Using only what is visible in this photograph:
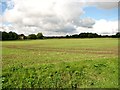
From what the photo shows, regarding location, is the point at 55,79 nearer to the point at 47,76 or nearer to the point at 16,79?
the point at 47,76

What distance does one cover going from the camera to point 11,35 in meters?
89.1

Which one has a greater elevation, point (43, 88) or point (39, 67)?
point (39, 67)

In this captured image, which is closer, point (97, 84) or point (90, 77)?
point (97, 84)

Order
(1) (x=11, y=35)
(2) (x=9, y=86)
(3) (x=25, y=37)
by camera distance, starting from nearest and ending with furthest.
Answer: (2) (x=9, y=86), (1) (x=11, y=35), (3) (x=25, y=37)

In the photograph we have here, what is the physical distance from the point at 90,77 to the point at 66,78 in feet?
4.48

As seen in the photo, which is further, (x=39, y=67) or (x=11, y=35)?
(x=11, y=35)

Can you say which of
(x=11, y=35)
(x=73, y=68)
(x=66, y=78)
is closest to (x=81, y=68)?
(x=73, y=68)

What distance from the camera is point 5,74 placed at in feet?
39.0

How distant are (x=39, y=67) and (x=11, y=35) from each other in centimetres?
7841

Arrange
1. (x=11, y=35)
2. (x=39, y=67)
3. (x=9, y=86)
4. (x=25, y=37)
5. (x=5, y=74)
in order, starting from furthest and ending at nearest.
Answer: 1. (x=25, y=37)
2. (x=11, y=35)
3. (x=39, y=67)
4. (x=5, y=74)
5. (x=9, y=86)

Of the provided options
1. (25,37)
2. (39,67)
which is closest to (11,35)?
(25,37)

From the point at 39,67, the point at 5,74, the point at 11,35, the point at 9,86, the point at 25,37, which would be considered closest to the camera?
the point at 9,86

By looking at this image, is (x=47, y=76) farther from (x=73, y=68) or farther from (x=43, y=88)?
(x=73, y=68)

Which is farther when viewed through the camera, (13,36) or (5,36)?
(13,36)
